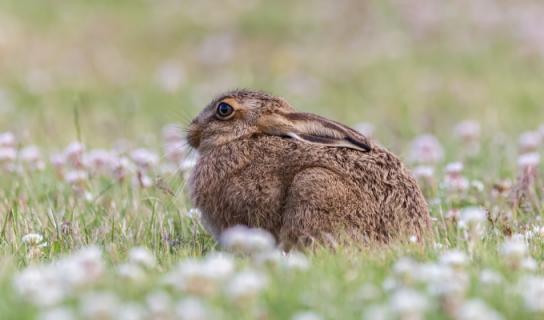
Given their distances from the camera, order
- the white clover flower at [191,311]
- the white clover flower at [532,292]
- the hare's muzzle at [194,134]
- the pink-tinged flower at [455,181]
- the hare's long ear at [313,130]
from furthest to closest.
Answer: the pink-tinged flower at [455,181] → the hare's muzzle at [194,134] → the hare's long ear at [313,130] → the white clover flower at [532,292] → the white clover flower at [191,311]

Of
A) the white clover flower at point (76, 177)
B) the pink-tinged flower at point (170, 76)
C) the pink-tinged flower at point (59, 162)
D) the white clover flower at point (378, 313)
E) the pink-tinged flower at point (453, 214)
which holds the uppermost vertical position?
the pink-tinged flower at point (170, 76)

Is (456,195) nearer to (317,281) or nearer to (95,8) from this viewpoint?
(317,281)

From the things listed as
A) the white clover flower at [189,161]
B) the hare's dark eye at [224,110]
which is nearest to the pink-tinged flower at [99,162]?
the white clover flower at [189,161]

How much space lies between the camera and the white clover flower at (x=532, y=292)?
383 centimetres

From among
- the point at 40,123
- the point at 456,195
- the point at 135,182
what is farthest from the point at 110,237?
the point at 40,123

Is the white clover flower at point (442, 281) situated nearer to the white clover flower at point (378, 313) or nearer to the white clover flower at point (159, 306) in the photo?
the white clover flower at point (378, 313)

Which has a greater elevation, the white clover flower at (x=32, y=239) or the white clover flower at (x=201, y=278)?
the white clover flower at (x=32, y=239)

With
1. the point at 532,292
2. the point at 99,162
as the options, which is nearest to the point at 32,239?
the point at 99,162

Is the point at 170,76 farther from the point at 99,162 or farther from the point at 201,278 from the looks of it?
the point at 201,278

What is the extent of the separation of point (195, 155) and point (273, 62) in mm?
→ 9339

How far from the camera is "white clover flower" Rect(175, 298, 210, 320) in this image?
3.48 metres

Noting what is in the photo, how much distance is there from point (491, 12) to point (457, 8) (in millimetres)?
603

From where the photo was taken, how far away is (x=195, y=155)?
275 inches

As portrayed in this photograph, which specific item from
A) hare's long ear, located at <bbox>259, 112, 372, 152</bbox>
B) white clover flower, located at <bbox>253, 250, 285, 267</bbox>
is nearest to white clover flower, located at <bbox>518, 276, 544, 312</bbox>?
white clover flower, located at <bbox>253, 250, 285, 267</bbox>
